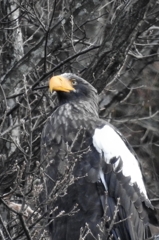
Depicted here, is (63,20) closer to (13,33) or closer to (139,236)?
(13,33)

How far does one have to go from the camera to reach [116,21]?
25.7ft

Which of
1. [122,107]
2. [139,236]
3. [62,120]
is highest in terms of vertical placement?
[62,120]

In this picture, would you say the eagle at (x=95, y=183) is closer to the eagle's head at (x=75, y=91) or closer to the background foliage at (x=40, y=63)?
the background foliage at (x=40, y=63)

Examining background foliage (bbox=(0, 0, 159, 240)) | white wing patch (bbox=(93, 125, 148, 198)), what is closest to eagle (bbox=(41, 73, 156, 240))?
white wing patch (bbox=(93, 125, 148, 198))

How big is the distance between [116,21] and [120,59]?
314 mm

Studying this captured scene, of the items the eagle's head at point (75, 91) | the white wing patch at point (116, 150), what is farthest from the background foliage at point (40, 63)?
the white wing patch at point (116, 150)

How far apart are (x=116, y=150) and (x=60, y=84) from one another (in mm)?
783

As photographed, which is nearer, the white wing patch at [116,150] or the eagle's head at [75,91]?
the white wing patch at [116,150]

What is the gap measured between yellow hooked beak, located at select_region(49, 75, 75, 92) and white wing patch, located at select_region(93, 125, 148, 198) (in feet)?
1.84

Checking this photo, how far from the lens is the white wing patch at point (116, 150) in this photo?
708cm

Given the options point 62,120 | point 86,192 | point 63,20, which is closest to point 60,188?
point 86,192

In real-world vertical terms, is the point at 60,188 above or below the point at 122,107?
above

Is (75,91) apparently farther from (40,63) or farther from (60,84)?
(40,63)

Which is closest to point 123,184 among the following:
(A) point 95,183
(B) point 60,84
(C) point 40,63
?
(A) point 95,183
